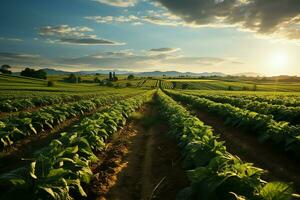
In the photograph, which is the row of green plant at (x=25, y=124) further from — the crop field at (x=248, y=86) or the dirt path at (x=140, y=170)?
the crop field at (x=248, y=86)

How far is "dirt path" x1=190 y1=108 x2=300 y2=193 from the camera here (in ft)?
28.4

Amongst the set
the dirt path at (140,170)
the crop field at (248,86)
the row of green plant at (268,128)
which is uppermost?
the row of green plant at (268,128)

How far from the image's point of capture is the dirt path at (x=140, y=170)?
7367mm

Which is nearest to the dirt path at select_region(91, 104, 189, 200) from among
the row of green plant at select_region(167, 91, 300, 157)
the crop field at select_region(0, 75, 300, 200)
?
the crop field at select_region(0, 75, 300, 200)

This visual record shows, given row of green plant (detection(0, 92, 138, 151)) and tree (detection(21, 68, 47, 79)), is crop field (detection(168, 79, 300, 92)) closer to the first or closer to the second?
tree (detection(21, 68, 47, 79))

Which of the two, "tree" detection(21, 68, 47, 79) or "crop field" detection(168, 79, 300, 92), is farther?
"tree" detection(21, 68, 47, 79)

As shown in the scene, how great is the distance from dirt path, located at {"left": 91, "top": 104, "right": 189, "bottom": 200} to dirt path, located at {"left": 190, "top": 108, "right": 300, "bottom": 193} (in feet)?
9.10

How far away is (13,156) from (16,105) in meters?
16.5

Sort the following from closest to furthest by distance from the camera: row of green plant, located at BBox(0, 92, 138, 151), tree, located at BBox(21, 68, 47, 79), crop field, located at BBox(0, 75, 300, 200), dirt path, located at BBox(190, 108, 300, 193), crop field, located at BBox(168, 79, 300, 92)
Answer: crop field, located at BBox(0, 75, 300, 200) → dirt path, located at BBox(190, 108, 300, 193) → row of green plant, located at BBox(0, 92, 138, 151) → crop field, located at BBox(168, 79, 300, 92) → tree, located at BBox(21, 68, 47, 79)

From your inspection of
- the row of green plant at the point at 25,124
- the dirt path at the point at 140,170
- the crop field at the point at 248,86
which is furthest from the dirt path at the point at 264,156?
the crop field at the point at 248,86

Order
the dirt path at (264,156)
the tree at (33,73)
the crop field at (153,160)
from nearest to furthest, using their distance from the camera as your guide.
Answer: the crop field at (153,160) < the dirt path at (264,156) < the tree at (33,73)

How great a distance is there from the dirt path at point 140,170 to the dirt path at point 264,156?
277cm

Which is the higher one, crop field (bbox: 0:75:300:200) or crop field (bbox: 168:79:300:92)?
crop field (bbox: 0:75:300:200)

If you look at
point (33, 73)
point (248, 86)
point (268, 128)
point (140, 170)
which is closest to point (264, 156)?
point (268, 128)
